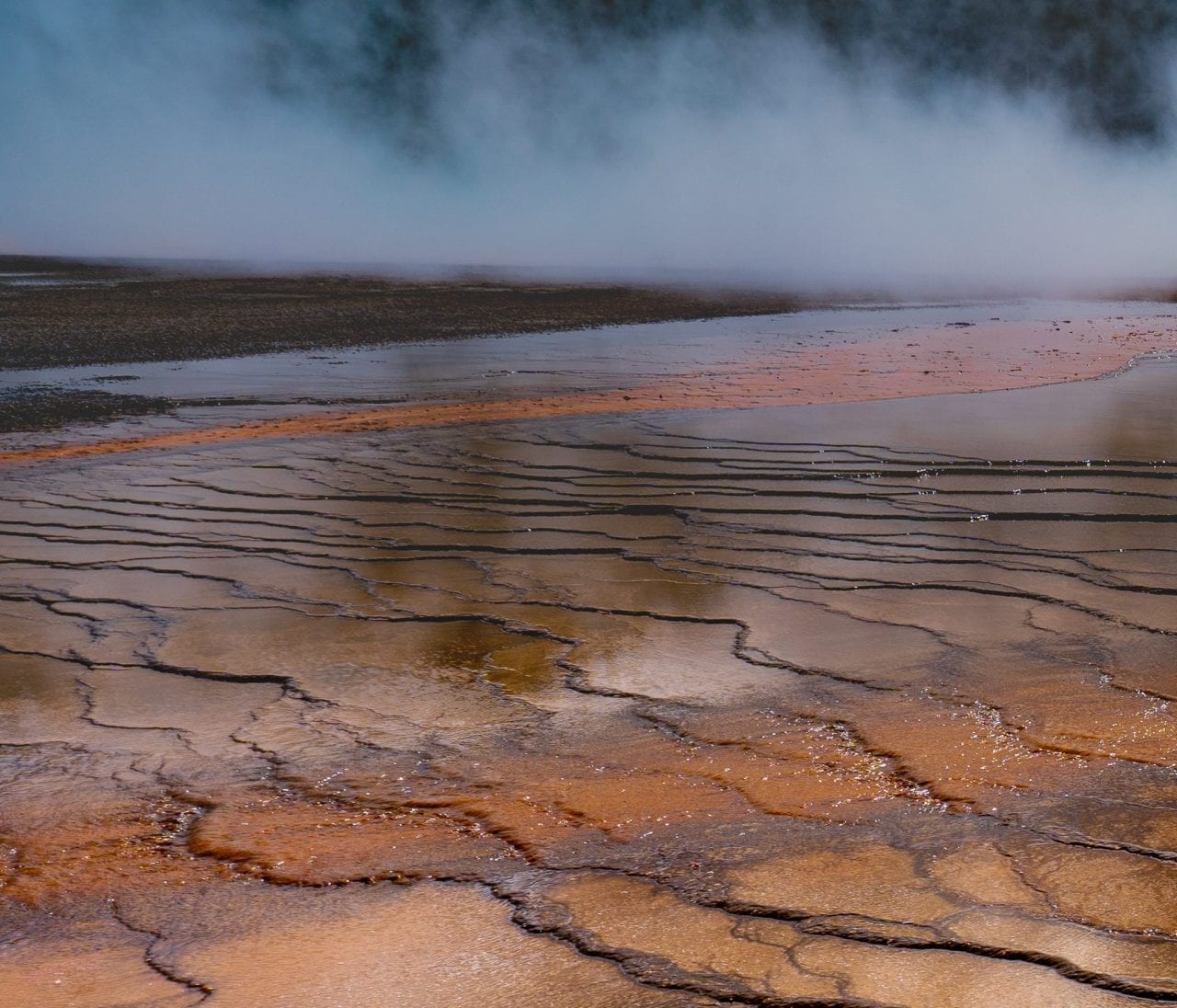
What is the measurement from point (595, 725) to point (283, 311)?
14.7 m

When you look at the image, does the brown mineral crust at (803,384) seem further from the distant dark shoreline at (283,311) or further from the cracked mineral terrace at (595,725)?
the distant dark shoreline at (283,311)

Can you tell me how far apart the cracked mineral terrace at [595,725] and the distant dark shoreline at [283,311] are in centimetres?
629

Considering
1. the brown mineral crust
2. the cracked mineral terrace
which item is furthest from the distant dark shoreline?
the cracked mineral terrace

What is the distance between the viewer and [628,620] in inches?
150

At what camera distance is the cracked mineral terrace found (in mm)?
2066

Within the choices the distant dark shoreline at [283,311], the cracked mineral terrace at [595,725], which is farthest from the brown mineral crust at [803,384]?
the distant dark shoreline at [283,311]

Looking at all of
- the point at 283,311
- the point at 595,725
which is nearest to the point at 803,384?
the point at 595,725

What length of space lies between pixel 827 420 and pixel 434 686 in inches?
180

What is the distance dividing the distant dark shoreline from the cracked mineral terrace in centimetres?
629

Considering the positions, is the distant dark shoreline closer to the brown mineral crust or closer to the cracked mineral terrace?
the brown mineral crust

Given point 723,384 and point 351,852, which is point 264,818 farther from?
point 723,384

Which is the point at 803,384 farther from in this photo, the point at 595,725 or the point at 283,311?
the point at 283,311

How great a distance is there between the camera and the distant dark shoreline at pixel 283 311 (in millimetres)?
12680

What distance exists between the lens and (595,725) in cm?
302
